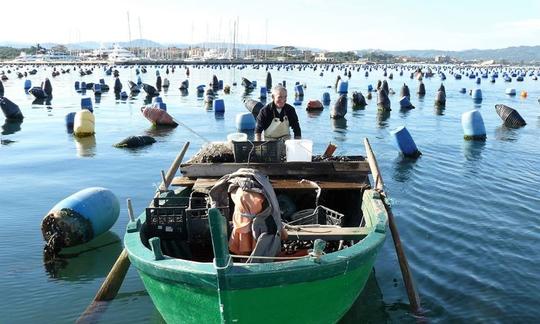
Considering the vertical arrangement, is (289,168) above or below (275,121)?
below

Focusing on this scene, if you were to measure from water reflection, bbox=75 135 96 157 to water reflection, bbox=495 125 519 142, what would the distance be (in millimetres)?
19292

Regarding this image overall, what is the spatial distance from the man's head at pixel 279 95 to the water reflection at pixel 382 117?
2081cm

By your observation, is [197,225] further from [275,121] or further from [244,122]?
[244,122]

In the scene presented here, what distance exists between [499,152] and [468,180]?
5975 mm

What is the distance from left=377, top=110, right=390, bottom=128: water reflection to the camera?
30.1 metres

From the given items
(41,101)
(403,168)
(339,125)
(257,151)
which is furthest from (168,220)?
(41,101)

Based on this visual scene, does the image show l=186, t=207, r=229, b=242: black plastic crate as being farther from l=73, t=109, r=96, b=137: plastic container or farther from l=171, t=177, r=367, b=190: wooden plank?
l=73, t=109, r=96, b=137: plastic container

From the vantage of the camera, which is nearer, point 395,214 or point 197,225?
point 197,225

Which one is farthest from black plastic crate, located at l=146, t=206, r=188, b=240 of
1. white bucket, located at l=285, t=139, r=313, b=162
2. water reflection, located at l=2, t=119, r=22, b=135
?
water reflection, located at l=2, t=119, r=22, b=135

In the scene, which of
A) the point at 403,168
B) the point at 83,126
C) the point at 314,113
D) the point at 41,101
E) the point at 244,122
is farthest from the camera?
the point at 41,101

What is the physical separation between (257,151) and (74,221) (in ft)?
12.6

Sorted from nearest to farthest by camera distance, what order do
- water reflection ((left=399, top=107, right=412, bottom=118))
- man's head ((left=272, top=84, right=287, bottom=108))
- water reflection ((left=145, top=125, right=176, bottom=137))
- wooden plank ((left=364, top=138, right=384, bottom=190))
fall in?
wooden plank ((left=364, top=138, right=384, bottom=190)), man's head ((left=272, top=84, right=287, bottom=108)), water reflection ((left=145, top=125, right=176, bottom=137)), water reflection ((left=399, top=107, right=412, bottom=118))

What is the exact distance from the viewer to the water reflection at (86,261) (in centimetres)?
909

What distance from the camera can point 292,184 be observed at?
8727 millimetres
